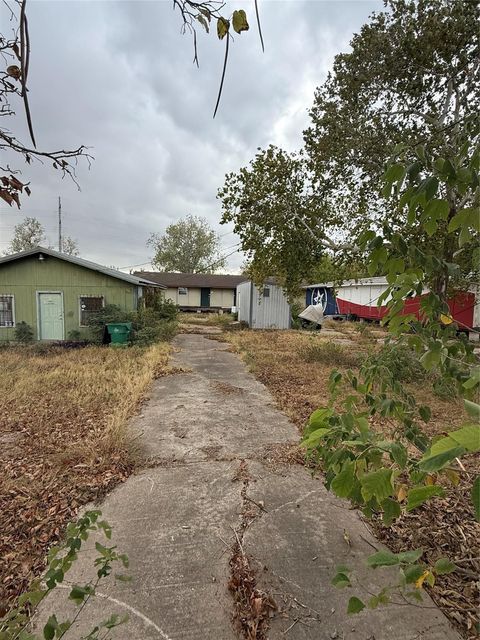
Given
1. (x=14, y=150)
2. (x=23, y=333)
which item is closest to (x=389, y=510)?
(x=14, y=150)

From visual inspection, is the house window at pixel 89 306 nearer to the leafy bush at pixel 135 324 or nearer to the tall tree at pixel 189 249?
the leafy bush at pixel 135 324

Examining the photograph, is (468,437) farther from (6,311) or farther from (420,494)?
(6,311)

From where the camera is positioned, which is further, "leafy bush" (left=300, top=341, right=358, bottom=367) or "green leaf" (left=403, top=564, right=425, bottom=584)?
"leafy bush" (left=300, top=341, right=358, bottom=367)

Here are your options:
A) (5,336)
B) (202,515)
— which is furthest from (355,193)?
(5,336)

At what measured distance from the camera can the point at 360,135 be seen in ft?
20.0

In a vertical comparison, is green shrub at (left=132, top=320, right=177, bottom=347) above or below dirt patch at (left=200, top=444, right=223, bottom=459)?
above

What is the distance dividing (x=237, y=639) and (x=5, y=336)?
1257cm

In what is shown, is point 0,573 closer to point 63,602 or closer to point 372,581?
point 63,602

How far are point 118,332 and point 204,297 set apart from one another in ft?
64.6

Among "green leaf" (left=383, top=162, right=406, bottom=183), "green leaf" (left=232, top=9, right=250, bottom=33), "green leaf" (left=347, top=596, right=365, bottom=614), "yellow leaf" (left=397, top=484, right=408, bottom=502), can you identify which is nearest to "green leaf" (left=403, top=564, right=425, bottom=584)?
"green leaf" (left=347, top=596, right=365, bottom=614)

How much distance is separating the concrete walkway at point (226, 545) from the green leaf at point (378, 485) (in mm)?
1417

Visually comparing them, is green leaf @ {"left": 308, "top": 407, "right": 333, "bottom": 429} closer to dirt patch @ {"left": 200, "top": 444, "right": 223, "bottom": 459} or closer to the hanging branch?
the hanging branch

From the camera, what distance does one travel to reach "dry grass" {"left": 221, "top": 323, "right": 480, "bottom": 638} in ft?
5.63

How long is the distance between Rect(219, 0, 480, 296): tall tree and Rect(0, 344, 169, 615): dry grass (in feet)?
13.6
